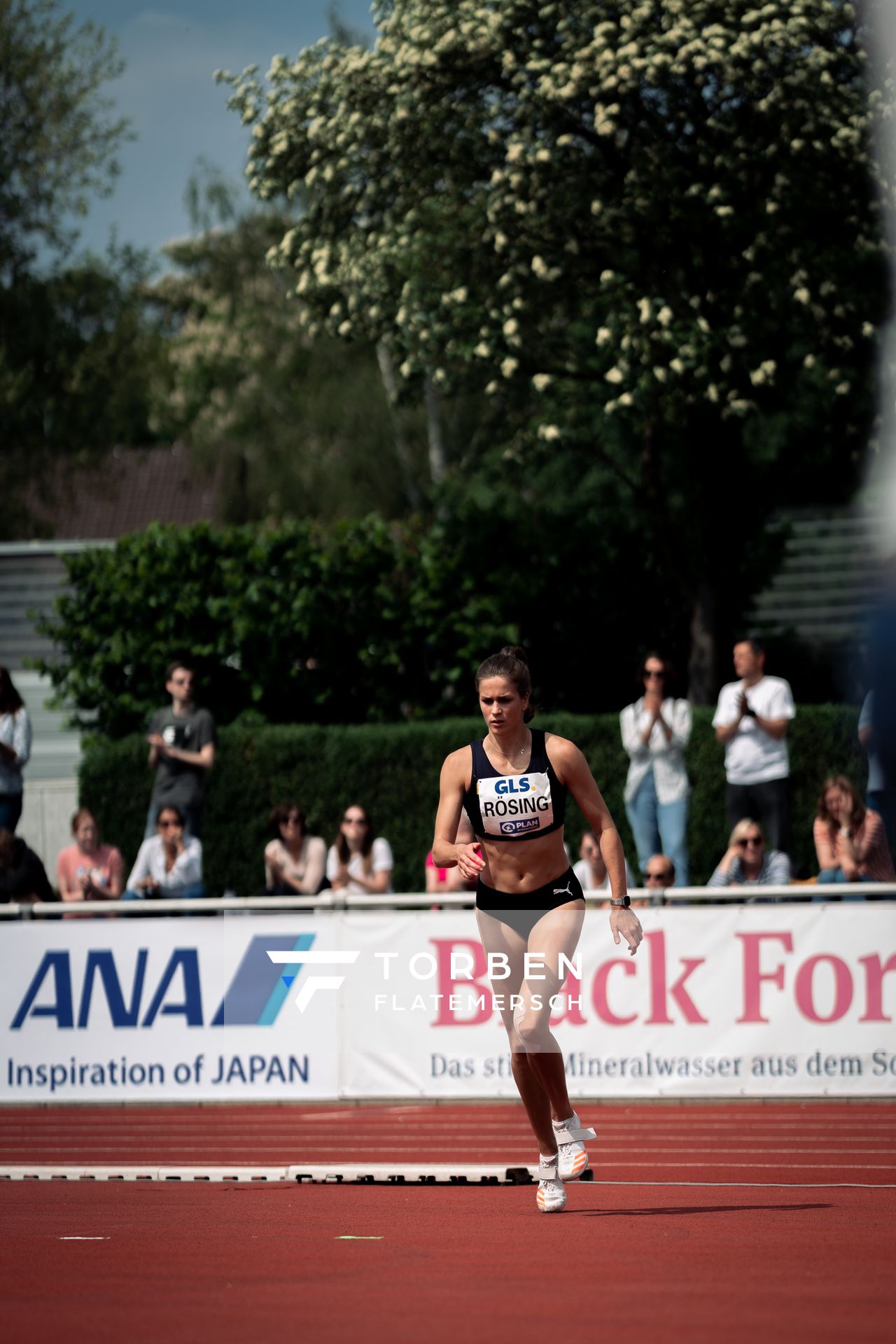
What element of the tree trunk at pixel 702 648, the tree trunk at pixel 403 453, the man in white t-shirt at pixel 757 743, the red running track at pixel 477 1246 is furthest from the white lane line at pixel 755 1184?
the tree trunk at pixel 403 453

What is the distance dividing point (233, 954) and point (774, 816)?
4303 millimetres

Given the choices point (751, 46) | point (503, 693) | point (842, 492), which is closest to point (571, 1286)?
point (503, 693)

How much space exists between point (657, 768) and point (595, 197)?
6866 millimetres

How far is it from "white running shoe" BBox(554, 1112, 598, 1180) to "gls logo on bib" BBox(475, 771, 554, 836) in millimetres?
1209

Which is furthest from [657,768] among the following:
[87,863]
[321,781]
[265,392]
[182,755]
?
[265,392]

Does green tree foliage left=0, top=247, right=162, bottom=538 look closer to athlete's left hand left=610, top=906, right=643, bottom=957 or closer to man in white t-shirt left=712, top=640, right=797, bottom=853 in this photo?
man in white t-shirt left=712, top=640, right=797, bottom=853

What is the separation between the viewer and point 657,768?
14.6m

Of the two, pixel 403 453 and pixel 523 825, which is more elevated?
pixel 403 453

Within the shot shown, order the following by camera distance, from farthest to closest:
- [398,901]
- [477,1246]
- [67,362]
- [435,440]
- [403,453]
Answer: [403,453], [435,440], [67,362], [398,901], [477,1246]

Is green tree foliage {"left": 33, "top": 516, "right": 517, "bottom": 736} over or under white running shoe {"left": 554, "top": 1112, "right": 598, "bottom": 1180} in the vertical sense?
over

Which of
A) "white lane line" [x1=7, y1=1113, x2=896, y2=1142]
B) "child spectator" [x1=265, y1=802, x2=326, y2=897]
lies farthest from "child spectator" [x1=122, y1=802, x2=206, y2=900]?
"white lane line" [x1=7, y1=1113, x2=896, y2=1142]

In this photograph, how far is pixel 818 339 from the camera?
19391mm

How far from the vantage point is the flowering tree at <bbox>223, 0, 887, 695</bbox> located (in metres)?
17.7

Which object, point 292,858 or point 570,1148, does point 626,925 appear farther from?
point 292,858
